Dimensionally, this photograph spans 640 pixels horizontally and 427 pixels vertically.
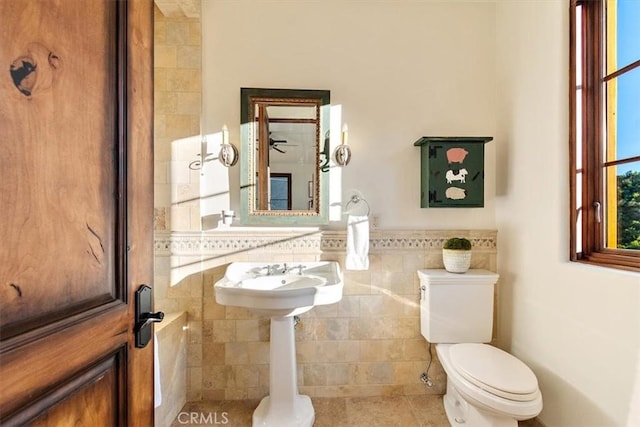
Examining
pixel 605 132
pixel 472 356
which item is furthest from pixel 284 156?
pixel 605 132

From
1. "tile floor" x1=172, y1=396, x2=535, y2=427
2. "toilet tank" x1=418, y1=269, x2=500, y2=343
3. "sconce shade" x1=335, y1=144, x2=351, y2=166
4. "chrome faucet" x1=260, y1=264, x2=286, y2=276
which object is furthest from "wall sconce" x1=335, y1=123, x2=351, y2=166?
"tile floor" x1=172, y1=396, x2=535, y2=427

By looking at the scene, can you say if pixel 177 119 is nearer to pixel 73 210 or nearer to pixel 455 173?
pixel 73 210

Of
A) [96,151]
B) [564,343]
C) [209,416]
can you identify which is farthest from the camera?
[209,416]

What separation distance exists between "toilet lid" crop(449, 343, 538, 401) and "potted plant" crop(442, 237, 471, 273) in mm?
416

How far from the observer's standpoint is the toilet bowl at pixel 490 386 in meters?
1.21

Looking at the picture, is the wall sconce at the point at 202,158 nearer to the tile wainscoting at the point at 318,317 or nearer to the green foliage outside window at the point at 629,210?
the tile wainscoting at the point at 318,317

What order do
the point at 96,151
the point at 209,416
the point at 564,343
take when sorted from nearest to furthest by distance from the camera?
the point at 96,151
the point at 564,343
the point at 209,416

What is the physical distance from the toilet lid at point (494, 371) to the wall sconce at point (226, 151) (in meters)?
1.61

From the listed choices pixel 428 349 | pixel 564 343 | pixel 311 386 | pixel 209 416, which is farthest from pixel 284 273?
pixel 564 343

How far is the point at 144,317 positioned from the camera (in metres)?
0.72

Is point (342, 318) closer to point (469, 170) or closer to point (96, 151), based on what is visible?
point (469, 170)

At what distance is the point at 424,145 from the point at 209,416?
2.01m

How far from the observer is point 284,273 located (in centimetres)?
170

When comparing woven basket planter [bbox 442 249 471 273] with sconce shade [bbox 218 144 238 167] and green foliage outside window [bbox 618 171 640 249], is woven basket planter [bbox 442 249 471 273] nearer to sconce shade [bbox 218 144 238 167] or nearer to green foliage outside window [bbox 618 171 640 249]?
green foliage outside window [bbox 618 171 640 249]
